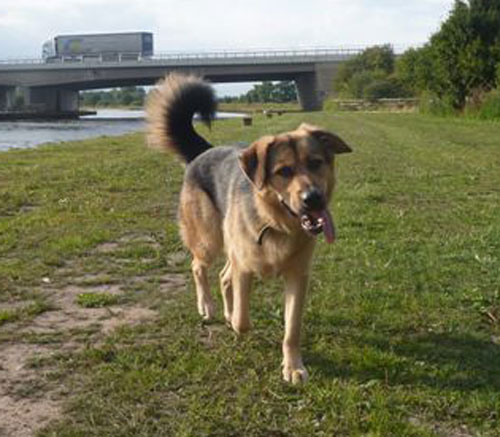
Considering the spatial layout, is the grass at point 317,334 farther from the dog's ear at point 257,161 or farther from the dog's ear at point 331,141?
the dog's ear at point 331,141

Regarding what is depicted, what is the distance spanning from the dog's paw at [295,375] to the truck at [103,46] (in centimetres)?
9908

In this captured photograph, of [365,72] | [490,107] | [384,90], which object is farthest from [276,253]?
[365,72]

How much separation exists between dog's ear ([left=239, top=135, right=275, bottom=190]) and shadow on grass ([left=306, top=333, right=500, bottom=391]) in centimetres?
123

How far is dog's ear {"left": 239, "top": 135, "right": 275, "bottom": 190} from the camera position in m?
4.36

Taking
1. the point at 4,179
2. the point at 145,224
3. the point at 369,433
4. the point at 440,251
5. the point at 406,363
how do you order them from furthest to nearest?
the point at 4,179
the point at 145,224
the point at 440,251
the point at 406,363
the point at 369,433

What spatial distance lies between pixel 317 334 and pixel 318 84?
278ft

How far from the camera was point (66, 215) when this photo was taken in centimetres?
943

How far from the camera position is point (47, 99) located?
87.4 meters

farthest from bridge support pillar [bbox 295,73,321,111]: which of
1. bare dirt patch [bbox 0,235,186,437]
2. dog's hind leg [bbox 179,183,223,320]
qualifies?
dog's hind leg [bbox 179,183,223,320]

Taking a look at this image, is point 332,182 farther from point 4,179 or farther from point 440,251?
point 4,179

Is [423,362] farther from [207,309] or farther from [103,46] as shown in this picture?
[103,46]

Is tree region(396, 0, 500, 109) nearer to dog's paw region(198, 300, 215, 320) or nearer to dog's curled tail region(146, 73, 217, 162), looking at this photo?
dog's curled tail region(146, 73, 217, 162)

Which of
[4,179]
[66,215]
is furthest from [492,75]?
[66,215]

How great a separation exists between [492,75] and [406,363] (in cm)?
3835
